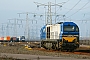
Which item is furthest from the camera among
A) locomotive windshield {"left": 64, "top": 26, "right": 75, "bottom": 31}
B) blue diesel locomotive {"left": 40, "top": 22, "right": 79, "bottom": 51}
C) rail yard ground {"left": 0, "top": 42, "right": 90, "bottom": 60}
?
locomotive windshield {"left": 64, "top": 26, "right": 75, "bottom": 31}

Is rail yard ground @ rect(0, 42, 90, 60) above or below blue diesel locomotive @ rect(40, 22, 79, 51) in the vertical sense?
below

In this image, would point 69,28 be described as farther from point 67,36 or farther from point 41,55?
point 41,55

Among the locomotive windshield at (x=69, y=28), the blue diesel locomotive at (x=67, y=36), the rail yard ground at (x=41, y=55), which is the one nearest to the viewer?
the rail yard ground at (x=41, y=55)

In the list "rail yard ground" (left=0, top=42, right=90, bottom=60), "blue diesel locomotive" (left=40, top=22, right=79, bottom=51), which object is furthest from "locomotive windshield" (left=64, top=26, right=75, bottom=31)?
"rail yard ground" (left=0, top=42, right=90, bottom=60)

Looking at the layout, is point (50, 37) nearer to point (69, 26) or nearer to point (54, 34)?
point (54, 34)

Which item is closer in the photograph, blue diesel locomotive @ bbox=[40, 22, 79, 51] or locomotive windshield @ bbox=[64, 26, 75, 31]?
blue diesel locomotive @ bbox=[40, 22, 79, 51]

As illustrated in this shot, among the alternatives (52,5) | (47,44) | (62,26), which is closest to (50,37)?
(47,44)

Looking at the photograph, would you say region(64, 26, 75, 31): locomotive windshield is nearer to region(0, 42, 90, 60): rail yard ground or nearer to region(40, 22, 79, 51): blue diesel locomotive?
region(40, 22, 79, 51): blue diesel locomotive

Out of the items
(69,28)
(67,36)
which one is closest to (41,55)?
(67,36)

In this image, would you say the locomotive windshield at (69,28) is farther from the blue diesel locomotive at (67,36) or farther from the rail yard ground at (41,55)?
the rail yard ground at (41,55)

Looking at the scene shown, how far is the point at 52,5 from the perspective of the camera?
57062mm

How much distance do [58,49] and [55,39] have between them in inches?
60.3

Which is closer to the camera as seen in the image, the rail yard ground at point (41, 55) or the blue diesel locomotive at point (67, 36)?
the rail yard ground at point (41, 55)

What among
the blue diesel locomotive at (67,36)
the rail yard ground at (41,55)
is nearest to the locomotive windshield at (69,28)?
the blue diesel locomotive at (67,36)
